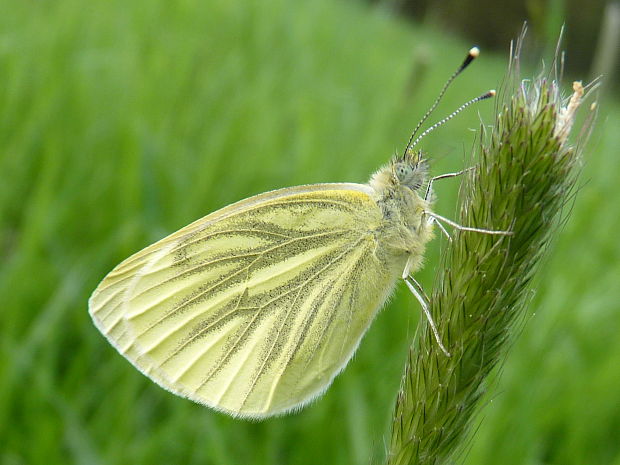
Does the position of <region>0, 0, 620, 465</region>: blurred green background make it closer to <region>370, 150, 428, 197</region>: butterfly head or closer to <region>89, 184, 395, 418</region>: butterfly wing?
<region>89, 184, 395, 418</region>: butterfly wing

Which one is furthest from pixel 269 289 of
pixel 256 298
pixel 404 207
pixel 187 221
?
pixel 187 221

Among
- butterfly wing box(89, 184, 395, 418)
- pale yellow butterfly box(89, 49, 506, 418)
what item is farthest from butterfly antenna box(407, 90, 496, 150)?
butterfly wing box(89, 184, 395, 418)

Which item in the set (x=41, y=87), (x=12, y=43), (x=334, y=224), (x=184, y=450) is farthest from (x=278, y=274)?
(x=12, y=43)

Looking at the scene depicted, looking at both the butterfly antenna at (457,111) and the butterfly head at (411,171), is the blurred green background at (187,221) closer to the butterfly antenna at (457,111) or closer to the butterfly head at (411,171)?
the butterfly antenna at (457,111)

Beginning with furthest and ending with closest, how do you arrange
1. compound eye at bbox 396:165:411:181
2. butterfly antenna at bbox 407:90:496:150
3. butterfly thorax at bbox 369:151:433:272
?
compound eye at bbox 396:165:411:181, butterfly thorax at bbox 369:151:433:272, butterfly antenna at bbox 407:90:496:150

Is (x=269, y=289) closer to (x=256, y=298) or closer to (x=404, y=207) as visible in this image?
(x=256, y=298)

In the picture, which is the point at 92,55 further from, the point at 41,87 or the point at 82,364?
the point at 82,364
